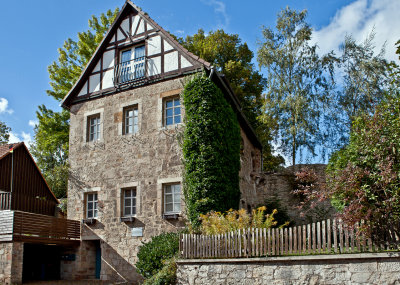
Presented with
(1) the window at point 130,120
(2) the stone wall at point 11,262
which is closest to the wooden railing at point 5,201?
(2) the stone wall at point 11,262

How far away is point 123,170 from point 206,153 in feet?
11.2

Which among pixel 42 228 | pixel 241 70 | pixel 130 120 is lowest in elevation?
pixel 42 228

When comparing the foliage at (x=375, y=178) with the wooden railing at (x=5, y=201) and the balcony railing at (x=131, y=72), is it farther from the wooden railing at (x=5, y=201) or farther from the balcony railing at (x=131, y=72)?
the wooden railing at (x=5, y=201)

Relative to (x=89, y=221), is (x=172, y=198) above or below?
above

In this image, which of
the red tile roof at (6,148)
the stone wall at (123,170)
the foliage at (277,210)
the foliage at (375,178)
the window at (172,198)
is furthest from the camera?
the red tile roof at (6,148)

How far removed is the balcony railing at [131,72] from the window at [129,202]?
3.98 metres

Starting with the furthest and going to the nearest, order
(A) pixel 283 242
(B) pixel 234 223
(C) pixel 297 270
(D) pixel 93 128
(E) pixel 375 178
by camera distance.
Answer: (D) pixel 93 128 < (B) pixel 234 223 < (A) pixel 283 242 < (C) pixel 297 270 < (E) pixel 375 178

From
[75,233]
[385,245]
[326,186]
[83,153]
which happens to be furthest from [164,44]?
[385,245]

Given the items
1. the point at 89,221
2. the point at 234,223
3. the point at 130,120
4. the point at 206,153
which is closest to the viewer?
the point at 234,223

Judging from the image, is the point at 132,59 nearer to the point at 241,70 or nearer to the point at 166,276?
the point at 166,276

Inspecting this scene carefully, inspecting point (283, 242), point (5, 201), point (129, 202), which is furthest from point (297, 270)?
point (5, 201)

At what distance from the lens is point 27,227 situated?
1341 cm

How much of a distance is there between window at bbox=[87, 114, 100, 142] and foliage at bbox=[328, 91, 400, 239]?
10.1m

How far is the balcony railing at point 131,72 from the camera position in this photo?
15.4m
